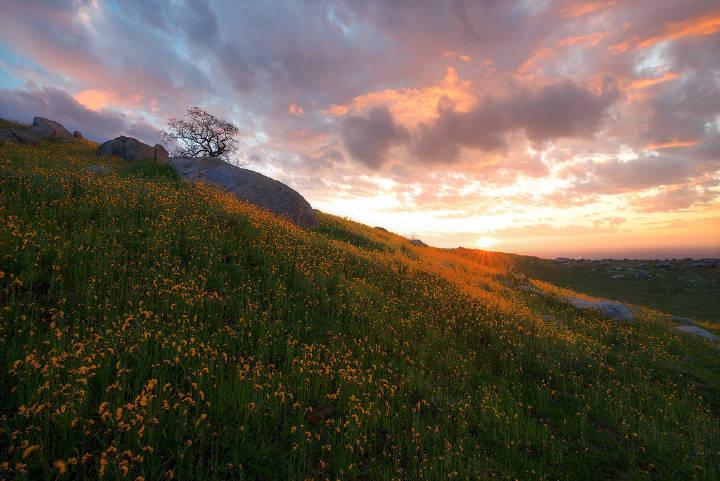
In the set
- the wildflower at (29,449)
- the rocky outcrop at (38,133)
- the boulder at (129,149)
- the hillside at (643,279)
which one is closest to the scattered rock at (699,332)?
the hillside at (643,279)

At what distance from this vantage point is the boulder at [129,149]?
2734cm

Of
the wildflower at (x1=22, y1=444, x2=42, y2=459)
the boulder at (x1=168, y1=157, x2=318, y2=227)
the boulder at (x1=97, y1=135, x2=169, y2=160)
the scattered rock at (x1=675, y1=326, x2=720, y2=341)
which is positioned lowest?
the scattered rock at (x1=675, y1=326, x2=720, y2=341)

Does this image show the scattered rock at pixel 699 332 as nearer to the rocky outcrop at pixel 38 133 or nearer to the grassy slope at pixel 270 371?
the grassy slope at pixel 270 371

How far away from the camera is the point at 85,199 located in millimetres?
11352

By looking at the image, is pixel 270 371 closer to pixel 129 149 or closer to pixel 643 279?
pixel 129 149

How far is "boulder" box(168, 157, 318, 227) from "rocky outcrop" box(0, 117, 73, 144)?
10750 mm

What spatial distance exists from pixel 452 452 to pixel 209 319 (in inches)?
201

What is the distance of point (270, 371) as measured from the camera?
6715mm

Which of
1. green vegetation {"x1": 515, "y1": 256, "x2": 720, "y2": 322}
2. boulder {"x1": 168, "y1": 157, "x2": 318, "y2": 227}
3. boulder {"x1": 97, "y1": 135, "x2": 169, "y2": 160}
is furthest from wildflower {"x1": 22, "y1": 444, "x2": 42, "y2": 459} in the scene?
green vegetation {"x1": 515, "y1": 256, "x2": 720, "y2": 322}

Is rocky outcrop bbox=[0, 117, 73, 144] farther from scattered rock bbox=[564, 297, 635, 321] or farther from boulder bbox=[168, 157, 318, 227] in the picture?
scattered rock bbox=[564, 297, 635, 321]

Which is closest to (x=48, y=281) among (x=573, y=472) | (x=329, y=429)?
(x=329, y=429)

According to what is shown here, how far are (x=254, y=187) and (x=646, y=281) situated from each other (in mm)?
40964

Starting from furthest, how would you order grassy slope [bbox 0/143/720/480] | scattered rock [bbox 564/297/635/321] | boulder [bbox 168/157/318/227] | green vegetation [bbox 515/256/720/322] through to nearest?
green vegetation [bbox 515/256/720/322] < boulder [bbox 168/157/318/227] < scattered rock [bbox 564/297/635/321] < grassy slope [bbox 0/143/720/480]

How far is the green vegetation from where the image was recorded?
3012cm
